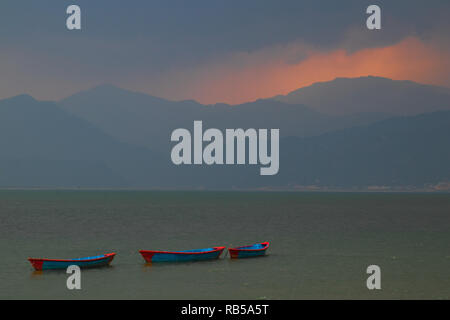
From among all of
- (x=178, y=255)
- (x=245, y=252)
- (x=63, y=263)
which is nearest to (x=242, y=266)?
(x=245, y=252)

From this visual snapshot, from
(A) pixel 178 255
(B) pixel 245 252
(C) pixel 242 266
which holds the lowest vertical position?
(C) pixel 242 266

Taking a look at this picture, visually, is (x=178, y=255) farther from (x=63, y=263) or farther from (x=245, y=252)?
(x=63, y=263)

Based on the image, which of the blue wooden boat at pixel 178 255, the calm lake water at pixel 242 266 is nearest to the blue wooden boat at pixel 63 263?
the calm lake water at pixel 242 266

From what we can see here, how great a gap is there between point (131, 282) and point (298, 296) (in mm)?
13057

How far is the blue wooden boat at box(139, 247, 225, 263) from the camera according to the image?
171 feet

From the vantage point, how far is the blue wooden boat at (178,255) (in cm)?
5225

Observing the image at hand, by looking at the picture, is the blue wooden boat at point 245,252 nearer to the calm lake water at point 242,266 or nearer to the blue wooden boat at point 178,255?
the calm lake water at point 242,266

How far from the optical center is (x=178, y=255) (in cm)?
5309

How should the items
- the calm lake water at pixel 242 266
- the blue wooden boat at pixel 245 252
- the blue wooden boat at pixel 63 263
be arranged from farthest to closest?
the blue wooden boat at pixel 245 252 → the blue wooden boat at pixel 63 263 → the calm lake water at pixel 242 266

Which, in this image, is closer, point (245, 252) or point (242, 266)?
point (242, 266)

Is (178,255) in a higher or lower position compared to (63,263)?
higher

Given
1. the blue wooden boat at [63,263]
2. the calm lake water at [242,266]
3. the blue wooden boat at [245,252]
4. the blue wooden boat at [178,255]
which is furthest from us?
the blue wooden boat at [245,252]

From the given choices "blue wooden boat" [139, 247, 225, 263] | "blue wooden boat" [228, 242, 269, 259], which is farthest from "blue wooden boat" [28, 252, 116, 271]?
"blue wooden boat" [228, 242, 269, 259]

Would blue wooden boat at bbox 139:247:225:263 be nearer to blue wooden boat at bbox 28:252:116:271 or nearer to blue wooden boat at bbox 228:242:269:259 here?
blue wooden boat at bbox 228:242:269:259
